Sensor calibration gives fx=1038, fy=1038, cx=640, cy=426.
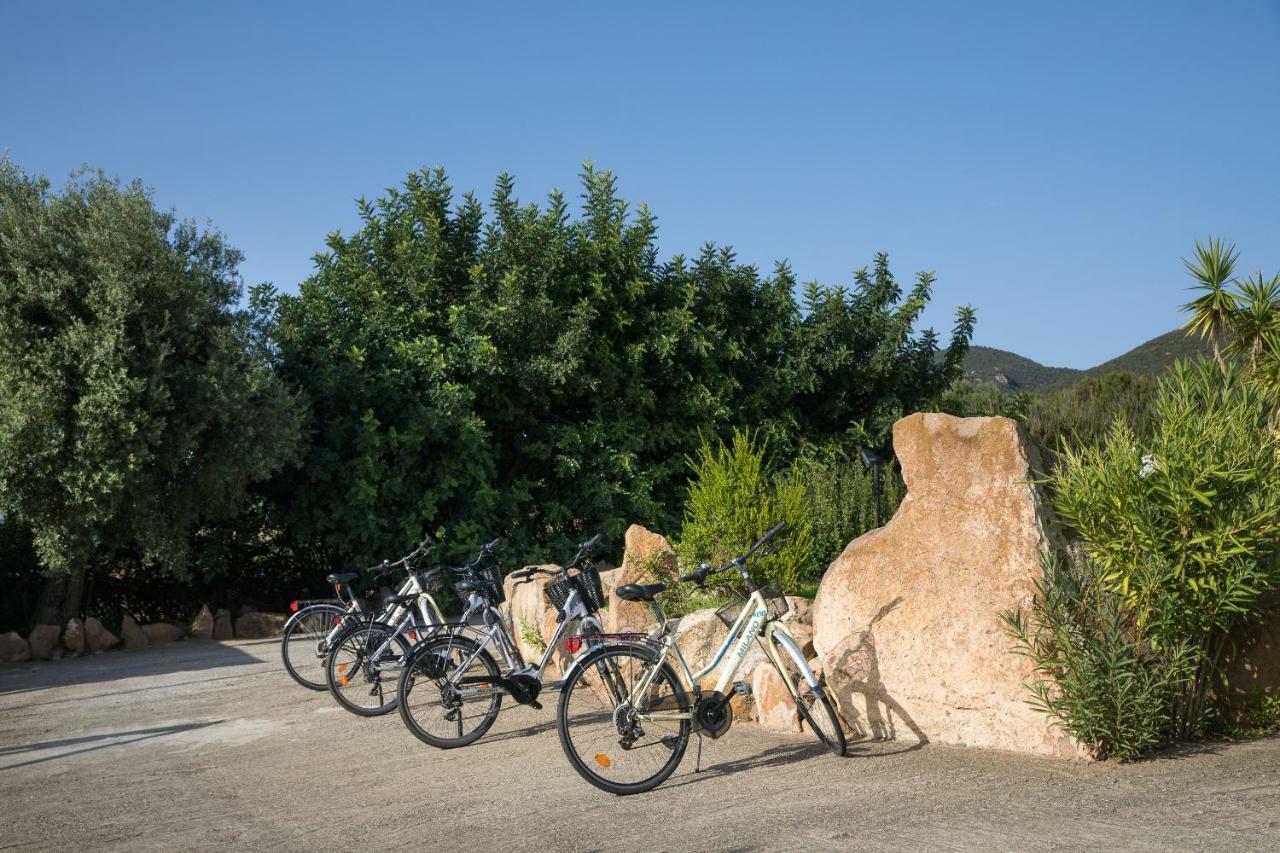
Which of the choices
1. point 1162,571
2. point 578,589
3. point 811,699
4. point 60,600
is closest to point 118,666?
point 60,600

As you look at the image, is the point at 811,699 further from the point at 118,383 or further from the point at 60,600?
the point at 60,600

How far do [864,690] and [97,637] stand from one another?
9.66 meters

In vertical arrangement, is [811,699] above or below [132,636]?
below

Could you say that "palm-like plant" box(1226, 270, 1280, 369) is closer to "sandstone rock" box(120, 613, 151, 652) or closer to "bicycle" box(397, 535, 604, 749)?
"bicycle" box(397, 535, 604, 749)

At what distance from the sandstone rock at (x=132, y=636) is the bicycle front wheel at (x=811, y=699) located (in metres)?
9.14

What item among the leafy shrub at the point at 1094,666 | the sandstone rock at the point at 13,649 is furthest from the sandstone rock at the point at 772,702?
the sandstone rock at the point at 13,649

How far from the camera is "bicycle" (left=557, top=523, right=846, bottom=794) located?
568 centimetres

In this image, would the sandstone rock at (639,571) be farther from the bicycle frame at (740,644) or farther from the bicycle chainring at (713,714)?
the bicycle chainring at (713,714)

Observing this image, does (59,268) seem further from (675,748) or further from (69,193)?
(675,748)

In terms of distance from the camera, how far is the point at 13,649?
1152 cm

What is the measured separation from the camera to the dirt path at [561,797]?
15.4 feet

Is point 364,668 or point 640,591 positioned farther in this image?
point 364,668

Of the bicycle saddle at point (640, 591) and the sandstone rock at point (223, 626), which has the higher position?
the bicycle saddle at point (640, 591)

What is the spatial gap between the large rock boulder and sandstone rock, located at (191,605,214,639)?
9.21 m
